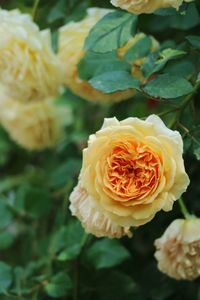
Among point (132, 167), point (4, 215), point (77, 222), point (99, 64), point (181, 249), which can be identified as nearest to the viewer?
point (132, 167)

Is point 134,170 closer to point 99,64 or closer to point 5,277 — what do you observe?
point 99,64

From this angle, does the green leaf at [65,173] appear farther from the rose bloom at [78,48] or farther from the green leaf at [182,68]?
the green leaf at [182,68]

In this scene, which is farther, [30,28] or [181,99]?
[30,28]

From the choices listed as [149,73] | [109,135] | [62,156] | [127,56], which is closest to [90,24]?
[127,56]

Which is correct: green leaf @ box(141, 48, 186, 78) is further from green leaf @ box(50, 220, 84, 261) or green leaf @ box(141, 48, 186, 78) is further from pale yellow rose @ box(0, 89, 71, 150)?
pale yellow rose @ box(0, 89, 71, 150)

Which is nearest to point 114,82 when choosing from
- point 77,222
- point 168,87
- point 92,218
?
point 168,87

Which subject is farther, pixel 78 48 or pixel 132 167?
pixel 78 48

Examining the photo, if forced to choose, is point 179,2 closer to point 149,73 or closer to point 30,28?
point 149,73
